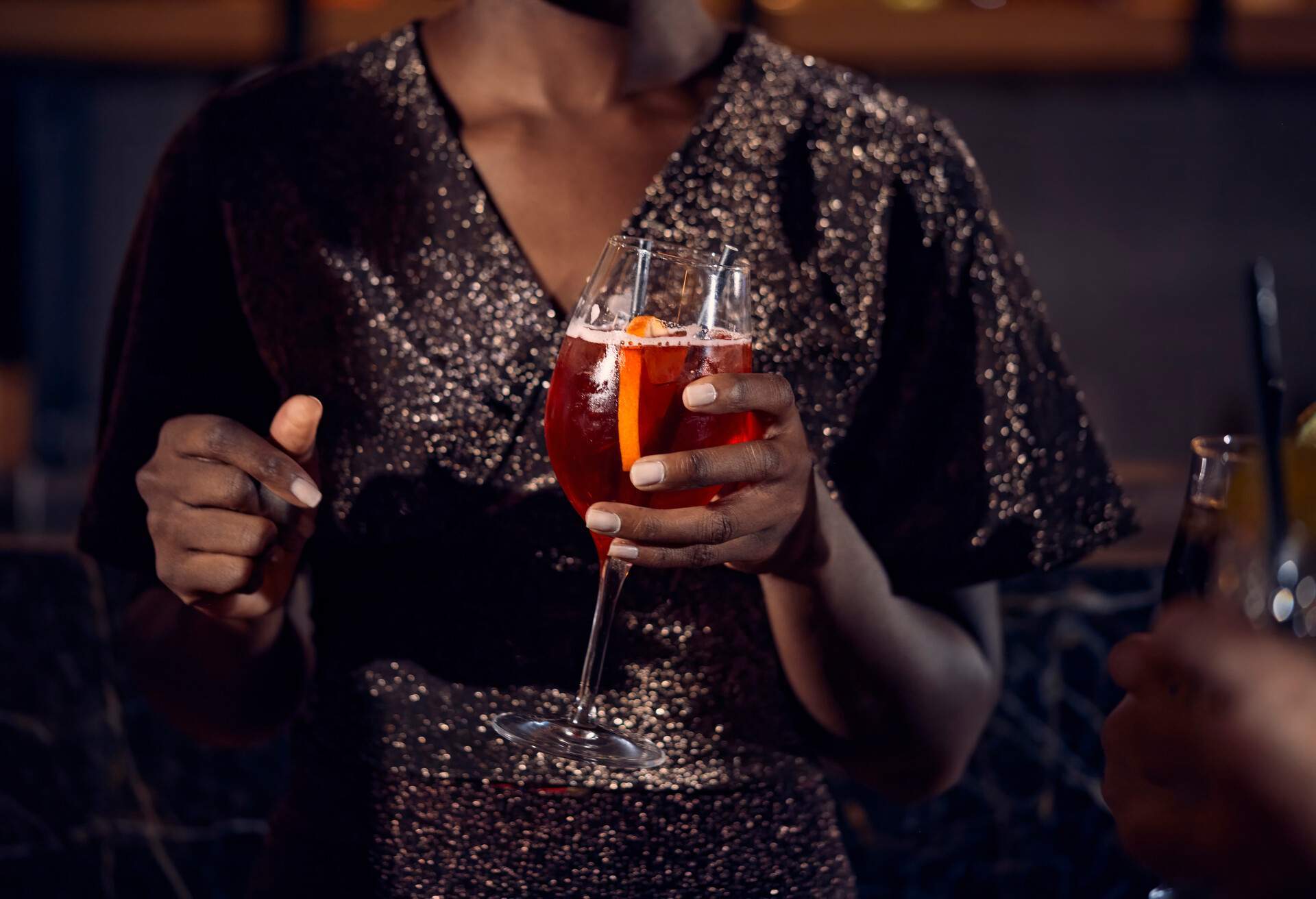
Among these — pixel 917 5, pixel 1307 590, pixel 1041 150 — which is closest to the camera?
pixel 1307 590

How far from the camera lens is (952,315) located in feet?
3.75

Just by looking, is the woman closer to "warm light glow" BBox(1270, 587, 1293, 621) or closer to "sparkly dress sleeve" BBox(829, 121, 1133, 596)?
"sparkly dress sleeve" BBox(829, 121, 1133, 596)

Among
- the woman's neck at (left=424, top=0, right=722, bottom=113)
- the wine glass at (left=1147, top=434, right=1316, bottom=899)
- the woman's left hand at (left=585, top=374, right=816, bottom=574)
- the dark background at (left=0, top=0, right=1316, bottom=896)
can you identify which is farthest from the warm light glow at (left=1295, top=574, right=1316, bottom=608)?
the dark background at (left=0, top=0, right=1316, bottom=896)

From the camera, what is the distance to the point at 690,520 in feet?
2.56

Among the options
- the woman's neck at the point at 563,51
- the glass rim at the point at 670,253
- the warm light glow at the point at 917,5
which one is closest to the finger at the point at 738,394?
the glass rim at the point at 670,253

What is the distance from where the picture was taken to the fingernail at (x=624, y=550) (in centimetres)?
80

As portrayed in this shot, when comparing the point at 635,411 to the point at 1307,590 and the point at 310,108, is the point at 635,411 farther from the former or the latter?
the point at 310,108

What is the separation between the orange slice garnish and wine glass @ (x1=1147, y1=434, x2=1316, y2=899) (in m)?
0.35

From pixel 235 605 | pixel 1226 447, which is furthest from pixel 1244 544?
pixel 235 605

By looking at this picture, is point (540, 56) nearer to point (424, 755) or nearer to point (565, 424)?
point (565, 424)

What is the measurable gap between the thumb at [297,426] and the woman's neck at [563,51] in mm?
472

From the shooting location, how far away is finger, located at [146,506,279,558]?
2.93 feet

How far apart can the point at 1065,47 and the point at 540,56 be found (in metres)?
3.59

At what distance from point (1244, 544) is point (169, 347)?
3.05 ft
